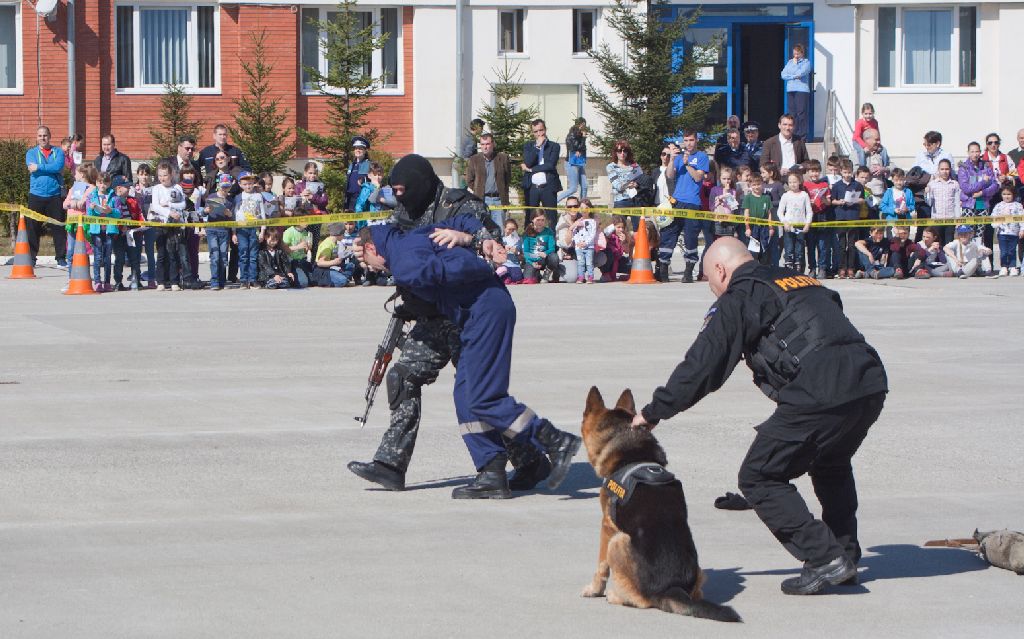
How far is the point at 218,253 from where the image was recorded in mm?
20266

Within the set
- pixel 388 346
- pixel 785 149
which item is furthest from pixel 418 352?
pixel 785 149

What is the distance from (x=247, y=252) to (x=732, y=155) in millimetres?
8811

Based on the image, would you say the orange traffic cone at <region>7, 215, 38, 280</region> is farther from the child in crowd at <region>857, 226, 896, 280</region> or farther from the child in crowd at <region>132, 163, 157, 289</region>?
the child in crowd at <region>857, 226, 896, 280</region>

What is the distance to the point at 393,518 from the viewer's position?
26.0 ft

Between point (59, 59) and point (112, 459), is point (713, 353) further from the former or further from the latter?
point (59, 59)

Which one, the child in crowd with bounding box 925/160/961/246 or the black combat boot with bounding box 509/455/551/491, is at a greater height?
the child in crowd with bounding box 925/160/961/246

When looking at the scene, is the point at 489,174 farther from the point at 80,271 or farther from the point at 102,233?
the point at 80,271

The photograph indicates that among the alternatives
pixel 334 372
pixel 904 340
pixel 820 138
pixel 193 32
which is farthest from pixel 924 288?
pixel 193 32

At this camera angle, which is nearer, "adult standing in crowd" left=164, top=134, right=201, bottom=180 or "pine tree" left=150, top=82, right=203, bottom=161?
"adult standing in crowd" left=164, top=134, right=201, bottom=180

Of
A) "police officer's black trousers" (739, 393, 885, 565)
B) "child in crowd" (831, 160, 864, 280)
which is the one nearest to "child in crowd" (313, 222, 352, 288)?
"child in crowd" (831, 160, 864, 280)

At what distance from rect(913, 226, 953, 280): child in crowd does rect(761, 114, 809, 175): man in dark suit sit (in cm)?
282

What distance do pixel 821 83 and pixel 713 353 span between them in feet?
92.0

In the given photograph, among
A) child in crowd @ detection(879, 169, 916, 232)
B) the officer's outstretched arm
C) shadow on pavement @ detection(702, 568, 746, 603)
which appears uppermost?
child in crowd @ detection(879, 169, 916, 232)

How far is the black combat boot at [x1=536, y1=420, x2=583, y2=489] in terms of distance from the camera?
8148 millimetres
